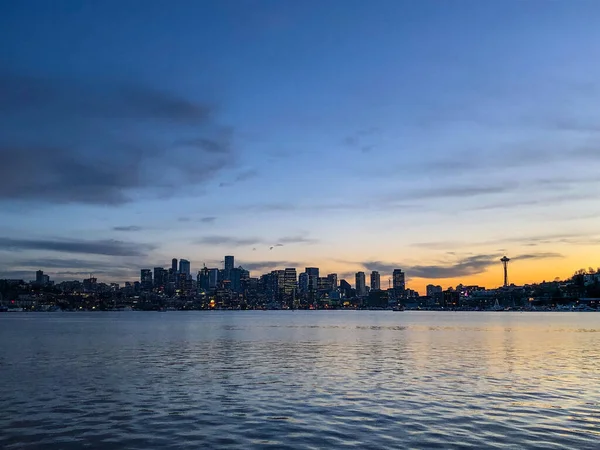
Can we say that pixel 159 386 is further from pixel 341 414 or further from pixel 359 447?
pixel 359 447

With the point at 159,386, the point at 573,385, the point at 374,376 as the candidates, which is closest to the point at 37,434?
the point at 159,386

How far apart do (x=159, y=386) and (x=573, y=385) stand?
29.7 m

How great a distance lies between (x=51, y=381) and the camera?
43969mm

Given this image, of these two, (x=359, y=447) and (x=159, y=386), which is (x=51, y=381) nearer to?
(x=159, y=386)

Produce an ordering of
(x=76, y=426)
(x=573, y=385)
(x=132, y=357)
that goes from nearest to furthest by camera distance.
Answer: (x=76, y=426), (x=573, y=385), (x=132, y=357)

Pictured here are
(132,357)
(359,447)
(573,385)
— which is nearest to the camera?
(359,447)

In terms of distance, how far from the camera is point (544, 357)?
63.8 metres

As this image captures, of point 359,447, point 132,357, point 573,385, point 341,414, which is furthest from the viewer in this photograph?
point 132,357

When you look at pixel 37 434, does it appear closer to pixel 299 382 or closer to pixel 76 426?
pixel 76 426

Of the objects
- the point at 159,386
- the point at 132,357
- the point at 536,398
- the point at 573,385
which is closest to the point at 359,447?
the point at 536,398

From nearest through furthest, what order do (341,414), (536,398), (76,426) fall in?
1. (76,426)
2. (341,414)
3. (536,398)

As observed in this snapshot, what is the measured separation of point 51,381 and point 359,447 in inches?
1167

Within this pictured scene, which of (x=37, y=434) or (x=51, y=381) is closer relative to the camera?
(x=37, y=434)

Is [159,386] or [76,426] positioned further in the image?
[159,386]
